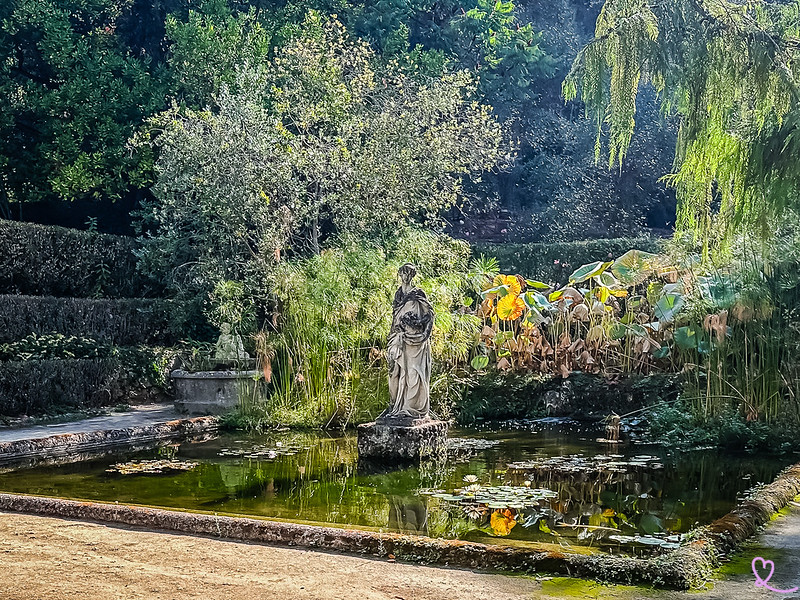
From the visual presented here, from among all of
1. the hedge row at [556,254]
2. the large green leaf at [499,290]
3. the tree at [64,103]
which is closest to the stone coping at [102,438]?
the large green leaf at [499,290]

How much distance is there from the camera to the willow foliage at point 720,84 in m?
6.92

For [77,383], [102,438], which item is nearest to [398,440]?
[102,438]

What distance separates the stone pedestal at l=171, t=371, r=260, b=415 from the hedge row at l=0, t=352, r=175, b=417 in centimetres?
155

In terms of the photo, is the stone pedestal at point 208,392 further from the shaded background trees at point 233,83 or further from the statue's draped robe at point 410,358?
the shaded background trees at point 233,83

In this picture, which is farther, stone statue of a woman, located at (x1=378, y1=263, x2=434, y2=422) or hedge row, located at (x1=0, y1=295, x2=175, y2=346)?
hedge row, located at (x1=0, y1=295, x2=175, y2=346)

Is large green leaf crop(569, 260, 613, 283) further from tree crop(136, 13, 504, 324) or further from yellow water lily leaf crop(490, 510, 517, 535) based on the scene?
yellow water lily leaf crop(490, 510, 517, 535)

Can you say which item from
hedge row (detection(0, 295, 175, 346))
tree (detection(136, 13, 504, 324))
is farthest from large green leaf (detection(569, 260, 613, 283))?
hedge row (detection(0, 295, 175, 346))

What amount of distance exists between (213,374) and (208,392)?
0.30 metres

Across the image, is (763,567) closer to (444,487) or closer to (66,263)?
(444,487)

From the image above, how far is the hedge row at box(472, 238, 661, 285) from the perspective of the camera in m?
17.9

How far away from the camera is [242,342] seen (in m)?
12.5


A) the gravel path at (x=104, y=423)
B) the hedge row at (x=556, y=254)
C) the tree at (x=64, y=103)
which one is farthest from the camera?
the hedge row at (x=556, y=254)

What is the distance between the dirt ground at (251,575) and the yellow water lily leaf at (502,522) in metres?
A: 0.97

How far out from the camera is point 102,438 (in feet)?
32.2
